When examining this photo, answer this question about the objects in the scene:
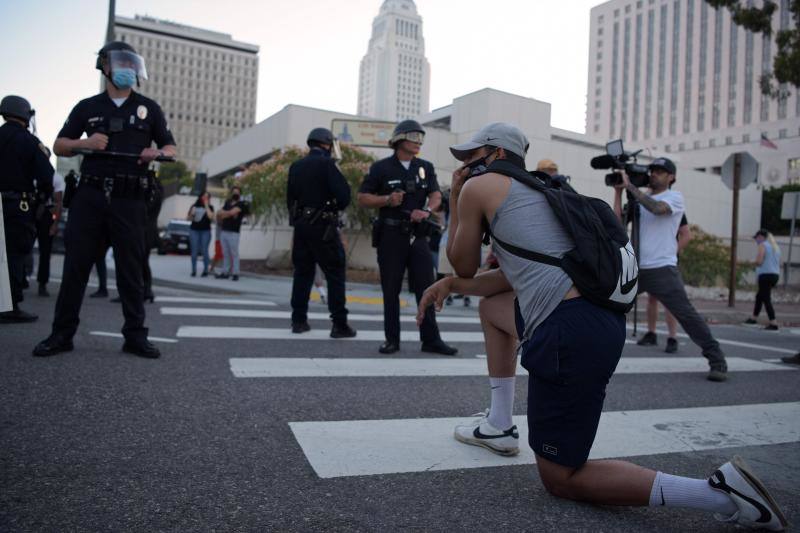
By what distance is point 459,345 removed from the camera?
6.68 meters

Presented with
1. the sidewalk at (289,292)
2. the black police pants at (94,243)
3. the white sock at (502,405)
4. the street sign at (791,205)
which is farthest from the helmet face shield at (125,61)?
the street sign at (791,205)

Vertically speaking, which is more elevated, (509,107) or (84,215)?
(509,107)

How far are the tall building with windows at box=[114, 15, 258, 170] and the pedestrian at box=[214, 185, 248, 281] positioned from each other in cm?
16174

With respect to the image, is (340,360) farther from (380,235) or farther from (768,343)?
(768,343)

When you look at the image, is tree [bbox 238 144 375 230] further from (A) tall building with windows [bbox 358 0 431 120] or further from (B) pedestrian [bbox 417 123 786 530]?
(A) tall building with windows [bbox 358 0 431 120]

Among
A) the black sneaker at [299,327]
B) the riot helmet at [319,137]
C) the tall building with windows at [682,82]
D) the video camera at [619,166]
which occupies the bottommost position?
the black sneaker at [299,327]

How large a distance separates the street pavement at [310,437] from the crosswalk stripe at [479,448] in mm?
16

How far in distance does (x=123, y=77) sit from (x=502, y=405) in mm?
3653

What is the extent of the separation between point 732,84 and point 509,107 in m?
106

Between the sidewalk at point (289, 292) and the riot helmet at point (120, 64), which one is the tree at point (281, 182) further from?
the riot helmet at point (120, 64)

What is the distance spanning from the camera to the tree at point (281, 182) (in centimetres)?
1683

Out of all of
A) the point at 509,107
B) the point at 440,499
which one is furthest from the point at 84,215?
the point at 509,107

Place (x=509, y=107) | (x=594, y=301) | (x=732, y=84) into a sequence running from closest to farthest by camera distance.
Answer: (x=594, y=301) < (x=509, y=107) < (x=732, y=84)

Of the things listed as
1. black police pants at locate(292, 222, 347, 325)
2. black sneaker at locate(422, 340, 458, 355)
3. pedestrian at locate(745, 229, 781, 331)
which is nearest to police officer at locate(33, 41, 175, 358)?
black police pants at locate(292, 222, 347, 325)
